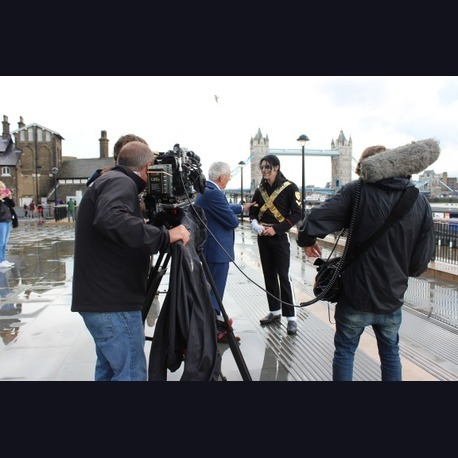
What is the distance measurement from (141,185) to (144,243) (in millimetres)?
461

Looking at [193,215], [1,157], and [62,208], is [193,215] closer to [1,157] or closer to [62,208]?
[62,208]

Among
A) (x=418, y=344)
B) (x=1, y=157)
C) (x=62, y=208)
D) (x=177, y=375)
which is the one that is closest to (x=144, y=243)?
(x=177, y=375)

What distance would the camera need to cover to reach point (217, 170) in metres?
4.05

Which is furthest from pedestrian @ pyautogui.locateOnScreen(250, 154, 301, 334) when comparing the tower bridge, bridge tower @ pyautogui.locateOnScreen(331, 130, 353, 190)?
bridge tower @ pyautogui.locateOnScreen(331, 130, 353, 190)

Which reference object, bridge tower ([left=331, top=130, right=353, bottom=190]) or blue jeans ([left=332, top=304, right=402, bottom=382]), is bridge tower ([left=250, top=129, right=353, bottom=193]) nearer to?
bridge tower ([left=331, top=130, right=353, bottom=190])

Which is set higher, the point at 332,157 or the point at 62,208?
the point at 332,157

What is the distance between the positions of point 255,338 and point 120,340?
7.26ft

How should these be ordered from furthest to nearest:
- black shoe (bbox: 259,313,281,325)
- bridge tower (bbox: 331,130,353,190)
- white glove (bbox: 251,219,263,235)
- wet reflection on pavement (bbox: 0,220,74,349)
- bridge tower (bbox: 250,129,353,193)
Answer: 1. bridge tower (bbox: 331,130,353,190)
2. bridge tower (bbox: 250,129,353,193)
3. wet reflection on pavement (bbox: 0,220,74,349)
4. black shoe (bbox: 259,313,281,325)
5. white glove (bbox: 251,219,263,235)

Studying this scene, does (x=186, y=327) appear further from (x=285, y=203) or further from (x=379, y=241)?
(x=285, y=203)

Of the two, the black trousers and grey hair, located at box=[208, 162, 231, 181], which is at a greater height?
grey hair, located at box=[208, 162, 231, 181]

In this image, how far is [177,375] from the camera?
344 centimetres

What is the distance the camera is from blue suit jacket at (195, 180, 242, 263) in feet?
12.9

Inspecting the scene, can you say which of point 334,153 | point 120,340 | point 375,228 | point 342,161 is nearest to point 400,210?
point 375,228

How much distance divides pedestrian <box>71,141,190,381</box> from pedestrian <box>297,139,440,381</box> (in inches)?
40.4
